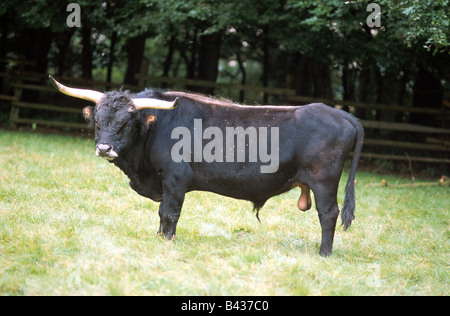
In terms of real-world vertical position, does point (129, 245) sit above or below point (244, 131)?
below

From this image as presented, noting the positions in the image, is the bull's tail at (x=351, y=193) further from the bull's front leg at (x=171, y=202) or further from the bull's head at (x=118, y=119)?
the bull's head at (x=118, y=119)

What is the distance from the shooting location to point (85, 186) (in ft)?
26.5

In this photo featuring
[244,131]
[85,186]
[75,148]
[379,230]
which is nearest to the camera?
[244,131]

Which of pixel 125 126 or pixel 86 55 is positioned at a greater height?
pixel 86 55

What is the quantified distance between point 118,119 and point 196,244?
5.12ft

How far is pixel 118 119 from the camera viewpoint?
5.36 m

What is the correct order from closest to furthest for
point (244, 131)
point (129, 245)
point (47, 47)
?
1. point (129, 245)
2. point (244, 131)
3. point (47, 47)

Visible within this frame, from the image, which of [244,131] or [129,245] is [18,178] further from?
[244,131]

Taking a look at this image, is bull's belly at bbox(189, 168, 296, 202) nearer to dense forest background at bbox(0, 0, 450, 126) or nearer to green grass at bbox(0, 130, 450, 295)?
green grass at bbox(0, 130, 450, 295)

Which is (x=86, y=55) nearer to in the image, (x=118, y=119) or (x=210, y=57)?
(x=210, y=57)

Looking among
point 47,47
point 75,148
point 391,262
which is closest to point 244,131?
point 391,262

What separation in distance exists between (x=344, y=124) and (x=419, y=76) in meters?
12.0

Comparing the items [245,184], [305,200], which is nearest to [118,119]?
[245,184]
